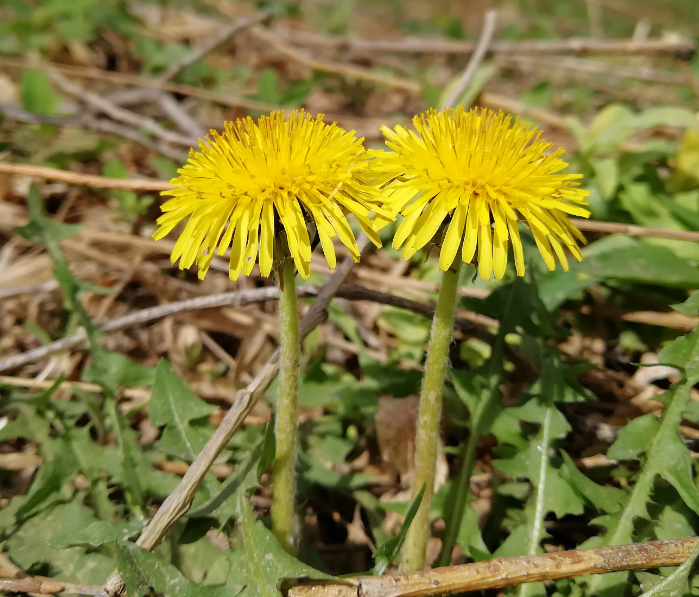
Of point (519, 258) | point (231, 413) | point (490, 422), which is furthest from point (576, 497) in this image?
point (231, 413)

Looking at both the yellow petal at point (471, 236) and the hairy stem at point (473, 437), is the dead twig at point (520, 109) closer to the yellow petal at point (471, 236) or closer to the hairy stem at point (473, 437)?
the hairy stem at point (473, 437)

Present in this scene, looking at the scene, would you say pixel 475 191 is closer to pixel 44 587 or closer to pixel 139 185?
pixel 139 185

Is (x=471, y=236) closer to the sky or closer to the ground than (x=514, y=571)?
closer to the sky

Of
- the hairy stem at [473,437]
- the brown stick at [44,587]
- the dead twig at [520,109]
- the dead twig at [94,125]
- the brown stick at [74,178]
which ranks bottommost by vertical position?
the brown stick at [44,587]

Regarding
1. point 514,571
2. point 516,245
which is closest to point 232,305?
point 516,245

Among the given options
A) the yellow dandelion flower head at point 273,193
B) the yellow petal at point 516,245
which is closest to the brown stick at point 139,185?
the yellow dandelion flower head at point 273,193

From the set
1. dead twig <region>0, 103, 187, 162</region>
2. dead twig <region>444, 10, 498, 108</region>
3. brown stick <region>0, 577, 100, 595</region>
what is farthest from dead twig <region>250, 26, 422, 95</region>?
brown stick <region>0, 577, 100, 595</region>
